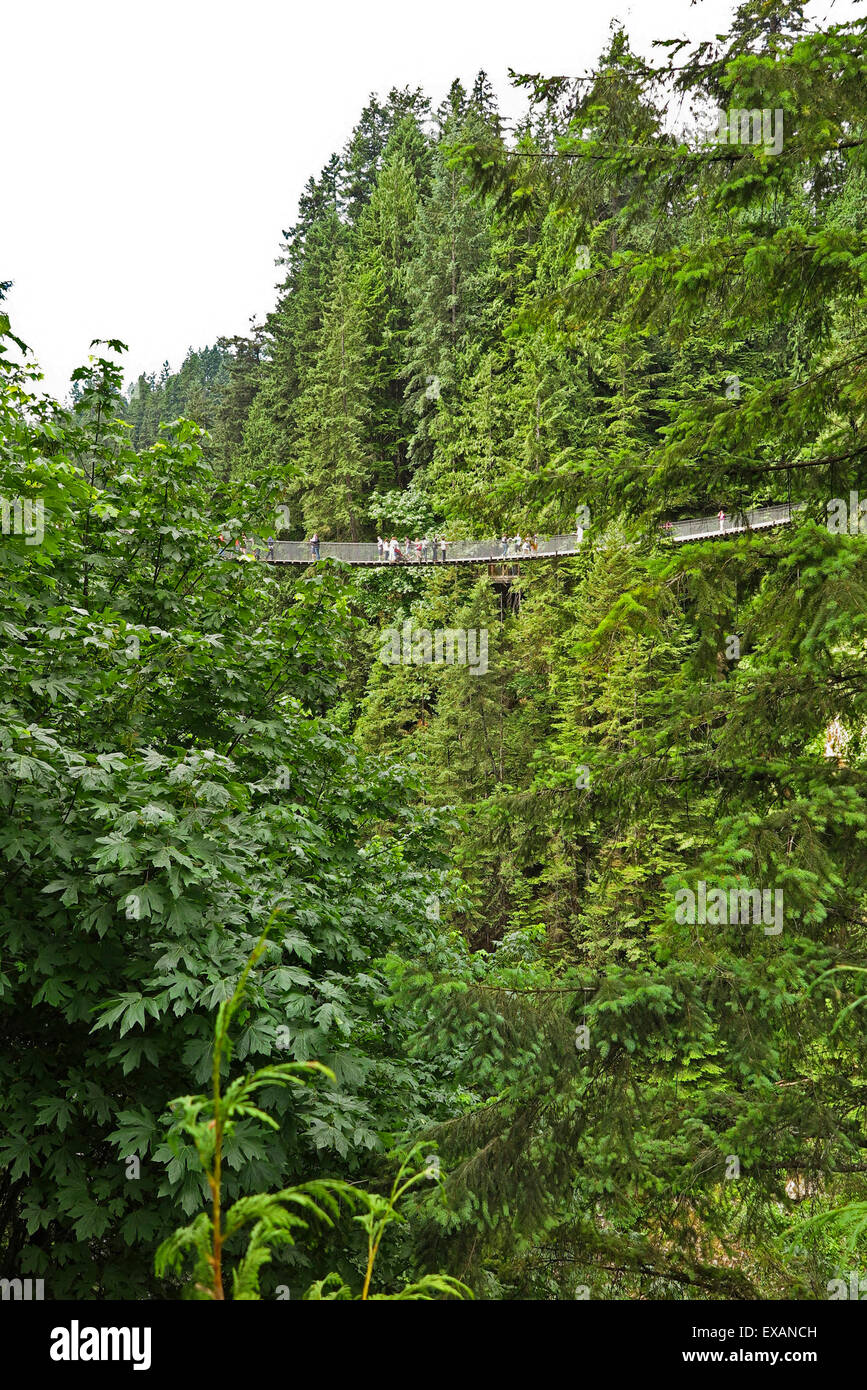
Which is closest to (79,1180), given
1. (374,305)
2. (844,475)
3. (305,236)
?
(844,475)

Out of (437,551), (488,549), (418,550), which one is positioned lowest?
(488,549)

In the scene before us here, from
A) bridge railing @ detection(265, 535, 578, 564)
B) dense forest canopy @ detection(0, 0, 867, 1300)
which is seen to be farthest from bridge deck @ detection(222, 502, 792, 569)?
dense forest canopy @ detection(0, 0, 867, 1300)

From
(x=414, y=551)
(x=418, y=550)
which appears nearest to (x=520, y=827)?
(x=418, y=550)

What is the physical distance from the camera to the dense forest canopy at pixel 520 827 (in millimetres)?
3148

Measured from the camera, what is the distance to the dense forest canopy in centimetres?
315

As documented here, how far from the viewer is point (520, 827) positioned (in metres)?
4.95

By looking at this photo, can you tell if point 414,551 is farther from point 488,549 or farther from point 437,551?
point 488,549

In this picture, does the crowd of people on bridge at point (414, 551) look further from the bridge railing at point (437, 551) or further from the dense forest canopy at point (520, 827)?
the dense forest canopy at point (520, 827)

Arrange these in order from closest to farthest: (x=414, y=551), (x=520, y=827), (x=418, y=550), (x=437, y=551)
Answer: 1. (x=520, y=827)
2. (x=437, y=551)
3. (x=418, y=550)
4. (x=414, y=551)

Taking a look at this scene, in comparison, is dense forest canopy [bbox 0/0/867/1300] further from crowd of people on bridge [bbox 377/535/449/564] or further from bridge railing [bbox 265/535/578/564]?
crowd of people on bridge [bbox 377/535/449/564]

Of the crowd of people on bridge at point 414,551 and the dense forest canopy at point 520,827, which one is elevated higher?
the crowd of people on bridge at point 414,551

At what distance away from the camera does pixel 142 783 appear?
314 cm

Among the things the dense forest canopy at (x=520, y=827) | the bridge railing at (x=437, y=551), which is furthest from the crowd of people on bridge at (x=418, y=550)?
the dense forest canopy at (x=520, y=827)

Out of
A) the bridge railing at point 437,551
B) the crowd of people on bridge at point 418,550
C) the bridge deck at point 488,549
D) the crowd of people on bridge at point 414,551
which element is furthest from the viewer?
the crowd of people on bridge at point 414,551
